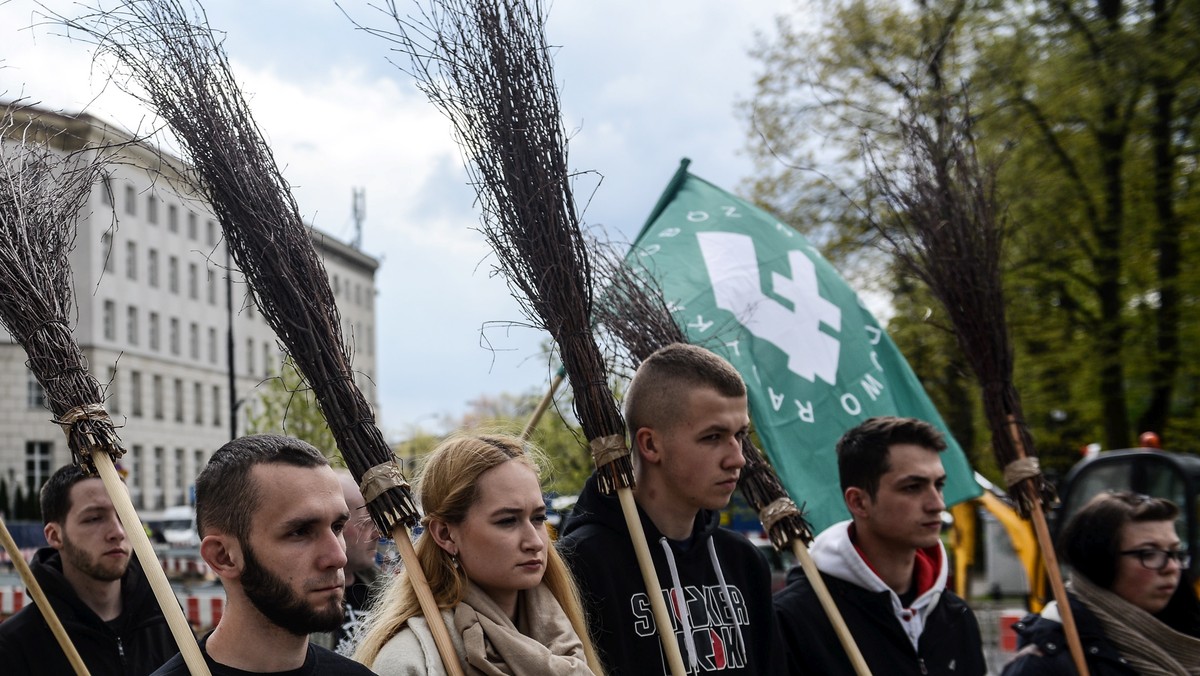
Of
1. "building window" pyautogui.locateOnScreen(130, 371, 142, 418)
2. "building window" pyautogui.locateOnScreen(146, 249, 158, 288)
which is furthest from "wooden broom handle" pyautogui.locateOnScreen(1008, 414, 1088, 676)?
"building window" pyautogui.locateOnScreen(146, 249, 158, 288)

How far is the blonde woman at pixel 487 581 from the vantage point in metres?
3.29

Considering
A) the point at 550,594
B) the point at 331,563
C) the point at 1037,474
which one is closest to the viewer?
the point at 331,563

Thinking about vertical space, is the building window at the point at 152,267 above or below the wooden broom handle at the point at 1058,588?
above

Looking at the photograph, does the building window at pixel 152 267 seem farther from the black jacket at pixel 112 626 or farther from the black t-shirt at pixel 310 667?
the black t-shirt at pixel 310 667

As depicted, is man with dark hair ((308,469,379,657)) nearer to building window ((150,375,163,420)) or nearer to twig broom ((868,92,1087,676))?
twig broom ((868,92,1087,676))

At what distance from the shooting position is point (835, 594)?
466 cm

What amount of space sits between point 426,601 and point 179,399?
62.9 meters

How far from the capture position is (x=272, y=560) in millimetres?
2990

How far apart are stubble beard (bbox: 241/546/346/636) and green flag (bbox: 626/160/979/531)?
3725mm

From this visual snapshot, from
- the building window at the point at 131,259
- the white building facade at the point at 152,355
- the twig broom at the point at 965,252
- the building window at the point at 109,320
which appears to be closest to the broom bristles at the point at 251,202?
the twig broom at the point at 965,252

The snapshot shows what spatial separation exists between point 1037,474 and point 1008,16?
1537 cm

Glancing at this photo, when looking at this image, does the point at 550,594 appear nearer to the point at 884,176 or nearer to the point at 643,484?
the point at 643,484

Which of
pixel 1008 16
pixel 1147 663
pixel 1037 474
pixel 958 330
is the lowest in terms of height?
pixel 1147 663

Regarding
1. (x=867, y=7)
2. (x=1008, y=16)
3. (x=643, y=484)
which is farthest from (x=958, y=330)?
(x=867, y=7)
